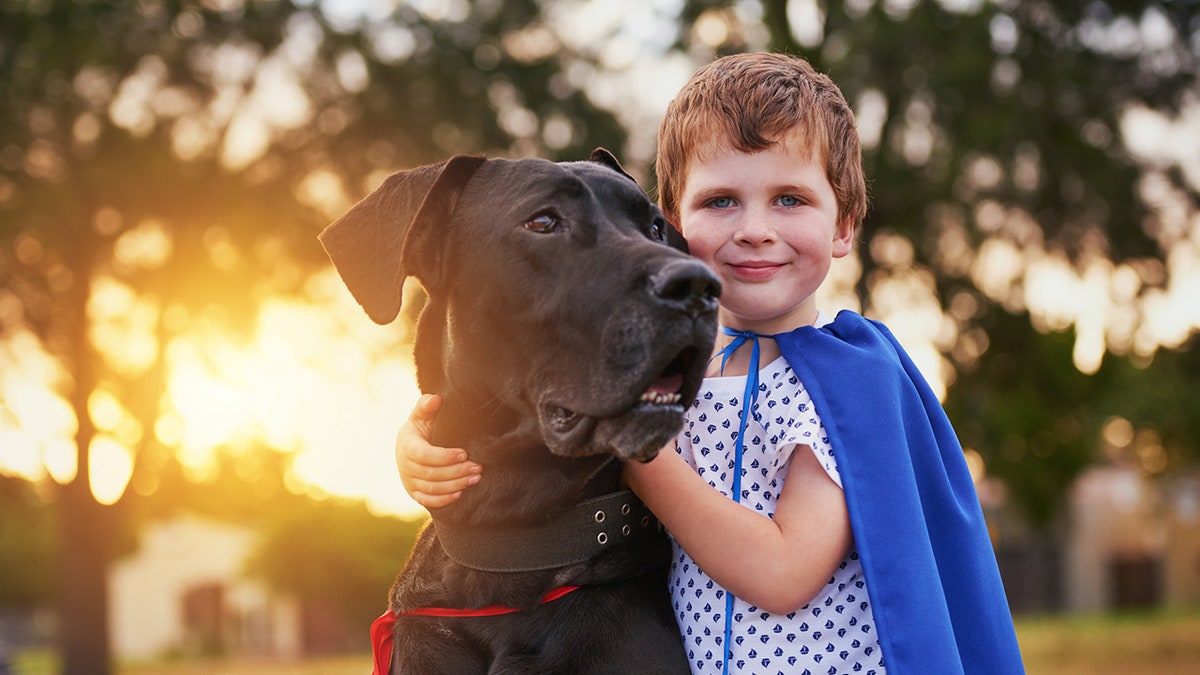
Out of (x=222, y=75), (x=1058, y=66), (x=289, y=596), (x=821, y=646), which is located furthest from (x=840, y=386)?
(x=289, y=596)

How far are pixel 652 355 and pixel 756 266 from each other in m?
0.58

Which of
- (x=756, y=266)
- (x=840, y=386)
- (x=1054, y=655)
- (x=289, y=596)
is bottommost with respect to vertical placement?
(x=289, y=596)

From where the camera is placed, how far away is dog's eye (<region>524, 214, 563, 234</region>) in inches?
120

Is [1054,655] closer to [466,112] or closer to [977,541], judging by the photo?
[466,112]

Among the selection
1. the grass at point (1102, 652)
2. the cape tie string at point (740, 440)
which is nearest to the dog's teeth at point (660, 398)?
the cape tie string at point (740, 440)

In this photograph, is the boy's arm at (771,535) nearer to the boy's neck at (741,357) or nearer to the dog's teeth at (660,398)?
the dog's teeth at (660,398)

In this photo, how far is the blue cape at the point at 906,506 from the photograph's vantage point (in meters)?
2.77

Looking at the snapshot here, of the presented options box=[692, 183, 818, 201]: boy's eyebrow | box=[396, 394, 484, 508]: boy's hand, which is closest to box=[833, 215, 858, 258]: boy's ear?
box=[692, 183, 818, 201]: boy's eyebrow

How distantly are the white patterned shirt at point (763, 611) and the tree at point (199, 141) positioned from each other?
36.5 ft

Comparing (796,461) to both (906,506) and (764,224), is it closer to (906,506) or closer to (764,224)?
(906,506)

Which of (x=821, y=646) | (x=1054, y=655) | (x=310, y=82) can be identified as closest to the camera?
(x=821, y=646)

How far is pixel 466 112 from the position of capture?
15.1 meters

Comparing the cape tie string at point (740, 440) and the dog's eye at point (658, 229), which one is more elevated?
the dog's eye at point (658, 229)

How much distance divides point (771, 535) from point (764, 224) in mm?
791
